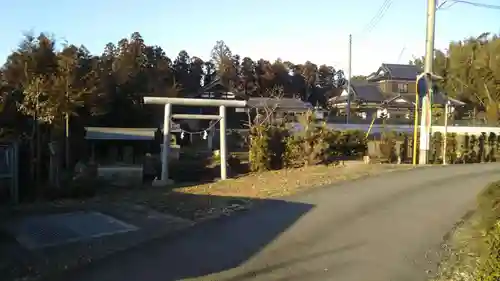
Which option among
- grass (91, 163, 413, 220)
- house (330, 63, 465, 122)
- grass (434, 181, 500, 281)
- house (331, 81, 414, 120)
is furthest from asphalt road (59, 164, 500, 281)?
house (331, 81, 414, 120)

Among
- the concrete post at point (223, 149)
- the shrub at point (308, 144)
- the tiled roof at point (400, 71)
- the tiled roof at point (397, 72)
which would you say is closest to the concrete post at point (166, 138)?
the concrete post at point (223, 149)

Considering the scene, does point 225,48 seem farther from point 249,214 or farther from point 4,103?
point 249,214

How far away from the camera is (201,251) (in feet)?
20.2

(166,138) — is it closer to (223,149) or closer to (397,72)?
(223,149)

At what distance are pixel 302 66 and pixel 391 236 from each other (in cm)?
4352

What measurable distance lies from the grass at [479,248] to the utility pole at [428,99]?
27.4 ft

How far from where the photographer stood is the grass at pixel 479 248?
3.45 metres

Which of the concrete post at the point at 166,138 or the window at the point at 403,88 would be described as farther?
the window at the point at 403,88

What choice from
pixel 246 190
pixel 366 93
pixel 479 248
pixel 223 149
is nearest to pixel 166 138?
pixel 223 149

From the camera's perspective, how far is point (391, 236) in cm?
681

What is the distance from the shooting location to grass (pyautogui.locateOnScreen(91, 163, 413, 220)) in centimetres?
925

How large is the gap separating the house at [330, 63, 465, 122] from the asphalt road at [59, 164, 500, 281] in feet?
105

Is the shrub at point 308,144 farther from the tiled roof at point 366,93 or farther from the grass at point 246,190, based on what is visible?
the tiled roof at point 366,93

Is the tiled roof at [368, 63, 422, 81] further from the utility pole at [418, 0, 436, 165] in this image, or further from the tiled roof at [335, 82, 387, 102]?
the utility pole at [418, 0, 436, 165]
